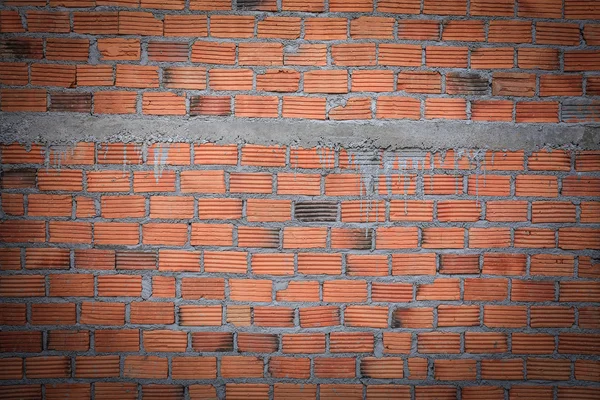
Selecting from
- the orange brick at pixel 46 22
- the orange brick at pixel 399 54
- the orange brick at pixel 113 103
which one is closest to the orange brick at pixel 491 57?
the orange brick at pixel 399 54

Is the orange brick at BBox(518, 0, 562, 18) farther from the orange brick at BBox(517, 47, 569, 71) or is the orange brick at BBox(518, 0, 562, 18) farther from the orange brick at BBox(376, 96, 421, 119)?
the orange brick at BBox(376, 96, 421, 119)

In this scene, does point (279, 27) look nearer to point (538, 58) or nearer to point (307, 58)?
point (307, 58)

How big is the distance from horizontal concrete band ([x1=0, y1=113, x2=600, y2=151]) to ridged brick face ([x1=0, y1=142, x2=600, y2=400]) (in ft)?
0.17

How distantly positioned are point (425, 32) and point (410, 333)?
1469mm

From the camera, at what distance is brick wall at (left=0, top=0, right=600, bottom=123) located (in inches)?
76.7

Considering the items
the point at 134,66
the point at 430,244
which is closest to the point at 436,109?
the point at 430,244

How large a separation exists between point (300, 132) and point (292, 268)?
26.0 inches

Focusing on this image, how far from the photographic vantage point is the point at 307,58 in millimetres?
1966

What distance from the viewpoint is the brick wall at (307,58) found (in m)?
1.95

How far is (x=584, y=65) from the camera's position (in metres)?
1.99

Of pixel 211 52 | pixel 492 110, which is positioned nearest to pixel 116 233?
pixel 211 52

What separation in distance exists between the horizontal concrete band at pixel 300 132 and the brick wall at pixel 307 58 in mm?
47

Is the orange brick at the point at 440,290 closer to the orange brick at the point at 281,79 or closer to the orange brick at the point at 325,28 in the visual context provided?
the orange brick at the point at 281,79

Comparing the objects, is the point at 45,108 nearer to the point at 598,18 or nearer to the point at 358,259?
the point at 358,259
